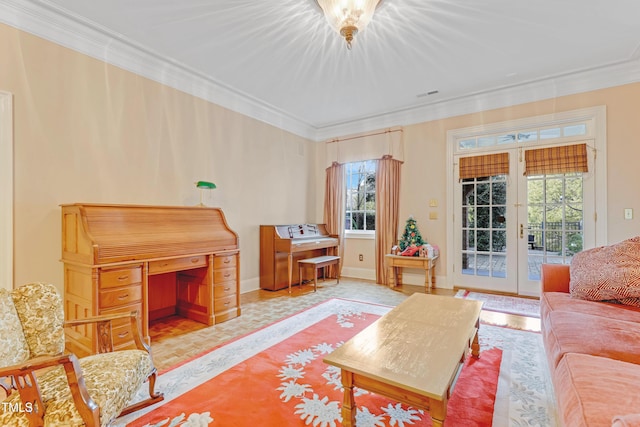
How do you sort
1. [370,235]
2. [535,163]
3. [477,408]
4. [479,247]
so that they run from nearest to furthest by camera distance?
[477,408]
[535,163]
[479,247]
[370,235]

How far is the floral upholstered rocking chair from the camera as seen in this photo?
1.16 m

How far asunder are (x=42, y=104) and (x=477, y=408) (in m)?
4.15

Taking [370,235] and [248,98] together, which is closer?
[248,98]

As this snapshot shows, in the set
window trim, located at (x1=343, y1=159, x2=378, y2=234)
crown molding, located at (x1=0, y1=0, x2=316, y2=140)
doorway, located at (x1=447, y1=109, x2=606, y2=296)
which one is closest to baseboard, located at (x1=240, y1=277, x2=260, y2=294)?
window trim, located at (x1=343, y1=159, x2=378, y2=234)

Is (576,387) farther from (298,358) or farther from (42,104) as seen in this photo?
(42,104)

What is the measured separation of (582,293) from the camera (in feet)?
7.72

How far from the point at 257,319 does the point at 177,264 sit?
3.53 feet

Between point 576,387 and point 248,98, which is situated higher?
point 248,98

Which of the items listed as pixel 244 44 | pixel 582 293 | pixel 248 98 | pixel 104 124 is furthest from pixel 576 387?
pixel 248 98

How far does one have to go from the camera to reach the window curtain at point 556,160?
377cm

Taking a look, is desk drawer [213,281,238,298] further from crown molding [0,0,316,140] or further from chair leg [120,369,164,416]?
crown molding [0,0,316,140]

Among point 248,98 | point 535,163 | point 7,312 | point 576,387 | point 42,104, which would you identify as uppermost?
point 248,98

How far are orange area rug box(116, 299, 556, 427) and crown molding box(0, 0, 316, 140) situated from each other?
3127 mm

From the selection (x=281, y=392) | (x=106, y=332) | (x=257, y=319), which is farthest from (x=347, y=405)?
(x=257, y=319)
